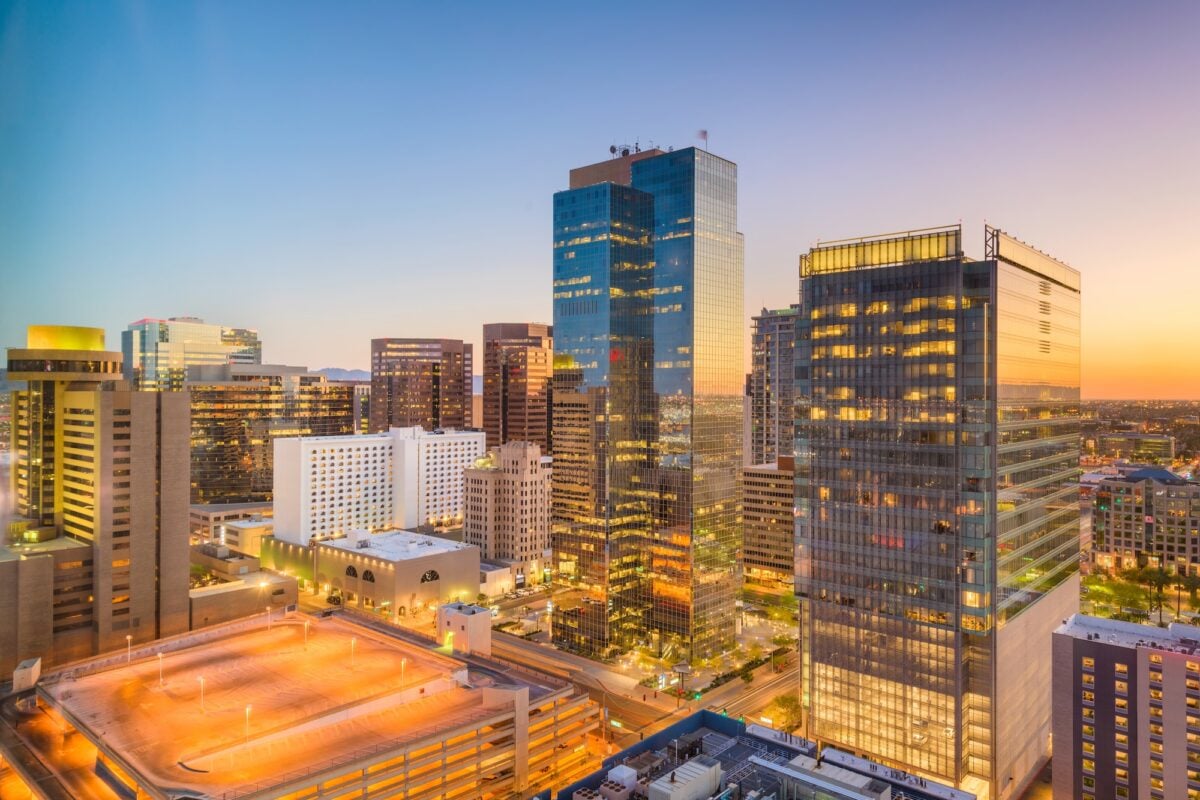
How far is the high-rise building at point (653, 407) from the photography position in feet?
254

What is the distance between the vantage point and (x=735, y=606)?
81.3 m

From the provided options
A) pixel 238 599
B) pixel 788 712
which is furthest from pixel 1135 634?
pixel 238 599

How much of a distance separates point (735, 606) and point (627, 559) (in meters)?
13.0

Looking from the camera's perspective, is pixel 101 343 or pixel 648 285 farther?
pixel 648 285

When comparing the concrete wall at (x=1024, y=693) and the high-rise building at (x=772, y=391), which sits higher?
the high-rise building at (x=772, y=391)

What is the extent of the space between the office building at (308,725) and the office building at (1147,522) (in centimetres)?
9401

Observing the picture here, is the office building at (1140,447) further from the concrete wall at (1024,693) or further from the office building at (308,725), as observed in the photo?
the office building at (308,725)

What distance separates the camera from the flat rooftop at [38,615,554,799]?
4128 centimetres

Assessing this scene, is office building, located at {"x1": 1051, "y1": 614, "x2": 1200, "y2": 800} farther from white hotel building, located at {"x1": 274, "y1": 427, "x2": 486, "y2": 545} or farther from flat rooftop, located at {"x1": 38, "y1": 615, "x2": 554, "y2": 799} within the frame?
white hotel building, located at {"x1": 274, "y1": 427, "x2": 486, "y2": 545}

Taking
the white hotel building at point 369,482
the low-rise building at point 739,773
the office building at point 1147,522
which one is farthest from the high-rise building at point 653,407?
the office building at point 1147,522

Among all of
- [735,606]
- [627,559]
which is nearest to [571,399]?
[627,559]

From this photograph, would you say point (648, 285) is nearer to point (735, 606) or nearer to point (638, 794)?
point (735, 606)

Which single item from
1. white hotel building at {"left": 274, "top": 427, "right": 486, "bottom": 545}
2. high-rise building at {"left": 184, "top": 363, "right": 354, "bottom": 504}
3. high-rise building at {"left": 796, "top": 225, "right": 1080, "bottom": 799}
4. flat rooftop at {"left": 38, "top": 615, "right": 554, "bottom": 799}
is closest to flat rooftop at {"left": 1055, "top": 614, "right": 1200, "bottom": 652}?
high-rise building at {"left": 796, "top": 225, "right": 1080, "bottom": 799}

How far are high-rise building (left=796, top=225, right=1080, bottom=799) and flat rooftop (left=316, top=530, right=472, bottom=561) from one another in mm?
53264
